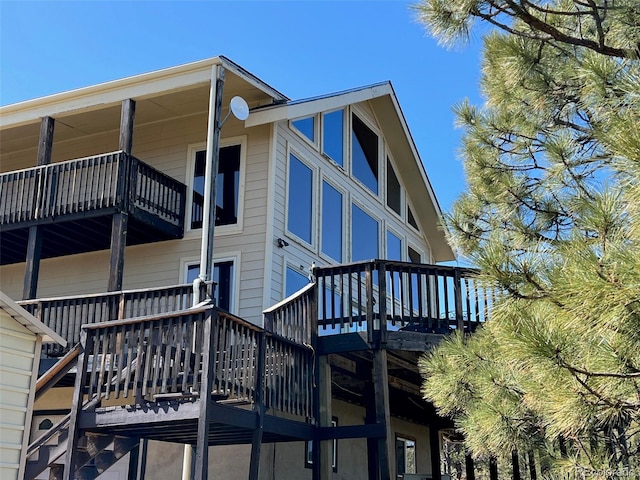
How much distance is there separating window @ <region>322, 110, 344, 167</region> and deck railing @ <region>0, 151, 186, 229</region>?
301cm

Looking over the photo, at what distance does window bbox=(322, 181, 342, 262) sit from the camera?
13031 millimetres

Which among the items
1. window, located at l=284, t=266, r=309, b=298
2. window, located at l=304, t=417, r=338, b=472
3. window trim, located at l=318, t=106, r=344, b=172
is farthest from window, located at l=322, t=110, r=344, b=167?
window, located at l=304, t=417, r=338, b=472

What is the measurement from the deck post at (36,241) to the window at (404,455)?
7761mm

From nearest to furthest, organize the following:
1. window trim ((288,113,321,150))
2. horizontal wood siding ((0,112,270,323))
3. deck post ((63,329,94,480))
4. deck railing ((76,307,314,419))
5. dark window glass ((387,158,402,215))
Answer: deck railing ((76,307,314,419)), deck post ((63,329,94,480)), horizontal wood siding ((0,112,270,323)), window trim ((288,113,321,150)), dark window glass ((387,158,402,215))

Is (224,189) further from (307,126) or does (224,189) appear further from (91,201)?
(91,201)

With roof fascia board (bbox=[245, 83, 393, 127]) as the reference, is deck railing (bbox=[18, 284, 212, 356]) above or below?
below

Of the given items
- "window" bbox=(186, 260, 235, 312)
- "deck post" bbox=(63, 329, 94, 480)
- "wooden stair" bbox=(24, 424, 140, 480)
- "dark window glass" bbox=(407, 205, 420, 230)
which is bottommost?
"wooden stair" bbox=(24, 424, 140, 480)

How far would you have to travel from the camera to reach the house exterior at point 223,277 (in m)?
7.44

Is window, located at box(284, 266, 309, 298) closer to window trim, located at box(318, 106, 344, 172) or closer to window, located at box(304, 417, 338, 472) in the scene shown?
window, located at box(304, 417, 338, 472)

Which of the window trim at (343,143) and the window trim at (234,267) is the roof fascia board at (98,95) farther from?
the window trim at (343,143)

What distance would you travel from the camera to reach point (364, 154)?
1522 centimetres

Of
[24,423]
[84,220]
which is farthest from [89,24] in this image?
[24,423]

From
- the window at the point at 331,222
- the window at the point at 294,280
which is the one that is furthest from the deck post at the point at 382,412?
the window at the point at 331,222

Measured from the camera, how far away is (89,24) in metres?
11.7
